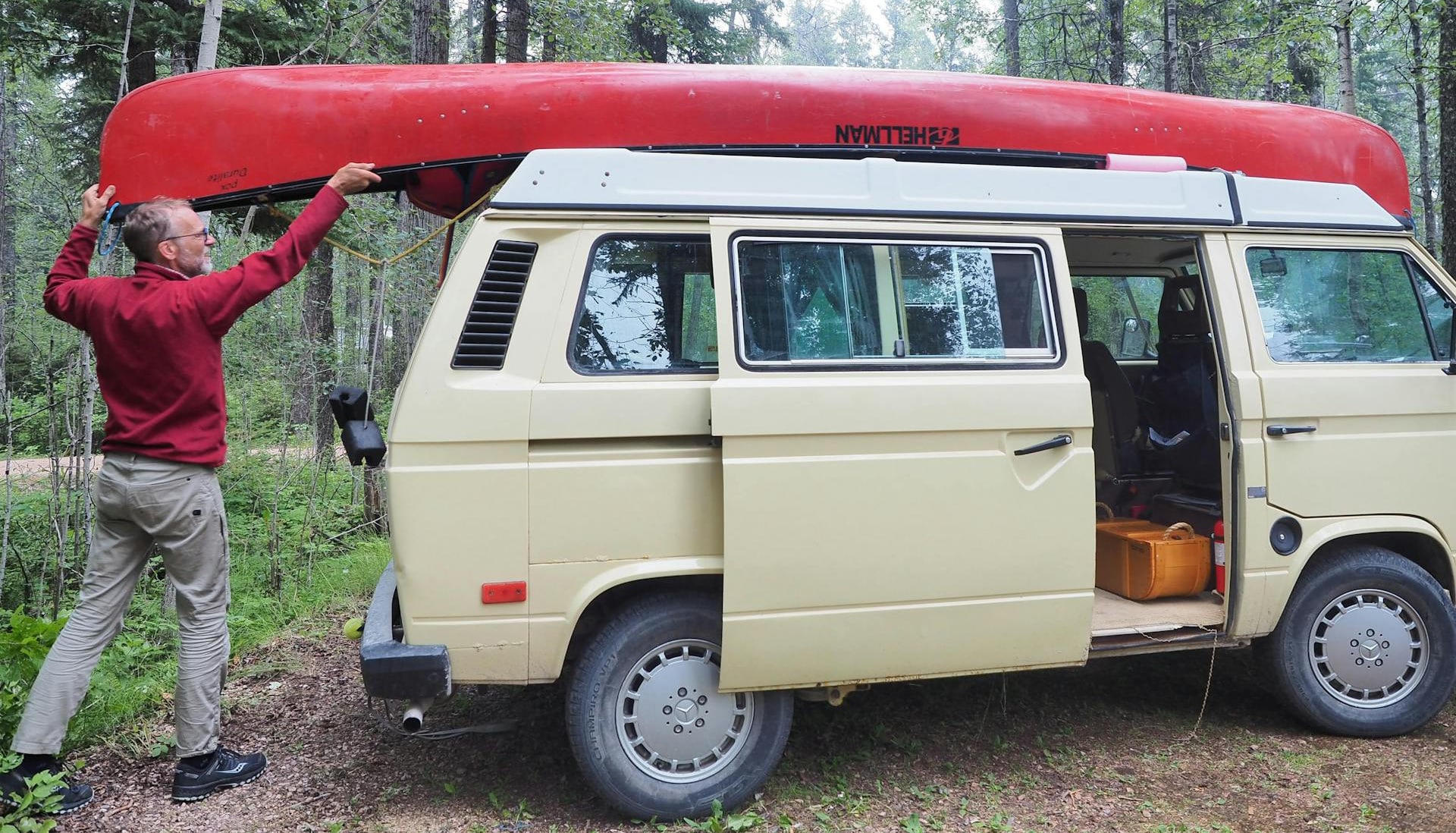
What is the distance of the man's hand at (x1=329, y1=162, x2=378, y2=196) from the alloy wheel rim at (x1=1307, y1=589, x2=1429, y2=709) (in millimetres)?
4567

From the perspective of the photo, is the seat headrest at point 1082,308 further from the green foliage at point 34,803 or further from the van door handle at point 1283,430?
the green foliage at point 34,803

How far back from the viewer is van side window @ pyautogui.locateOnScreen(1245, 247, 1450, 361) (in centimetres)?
429

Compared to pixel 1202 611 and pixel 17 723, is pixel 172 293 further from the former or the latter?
pixel 1202 611

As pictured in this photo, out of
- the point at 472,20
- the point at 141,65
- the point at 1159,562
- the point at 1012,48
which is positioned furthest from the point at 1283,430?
the point at 472,20

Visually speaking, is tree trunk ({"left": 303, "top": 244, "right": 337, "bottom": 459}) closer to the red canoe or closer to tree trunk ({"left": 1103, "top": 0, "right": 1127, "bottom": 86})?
the red canoe

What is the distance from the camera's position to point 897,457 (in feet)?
11.9

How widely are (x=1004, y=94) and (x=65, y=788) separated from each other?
16.2 feet

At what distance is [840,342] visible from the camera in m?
3.70

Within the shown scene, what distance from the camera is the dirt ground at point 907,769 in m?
3.61

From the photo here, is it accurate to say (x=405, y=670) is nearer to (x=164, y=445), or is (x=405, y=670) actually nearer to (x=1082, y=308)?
(x=164, y=445)

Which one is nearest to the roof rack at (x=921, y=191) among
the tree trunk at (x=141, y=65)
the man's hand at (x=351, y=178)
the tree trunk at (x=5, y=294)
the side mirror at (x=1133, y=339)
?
the man's hand at (x=351, y=178)

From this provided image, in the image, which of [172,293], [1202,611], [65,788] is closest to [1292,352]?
[1202,611]

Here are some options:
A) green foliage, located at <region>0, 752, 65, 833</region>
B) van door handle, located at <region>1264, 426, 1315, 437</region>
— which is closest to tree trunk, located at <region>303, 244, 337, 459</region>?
green foliage, located at <region>0, 752, 65, 833</region>

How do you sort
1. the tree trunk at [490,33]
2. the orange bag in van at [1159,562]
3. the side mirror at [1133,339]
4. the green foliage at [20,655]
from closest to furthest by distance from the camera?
the green foliage at [20,655] → the orange bag in van at [1159,562] → the side mirror at [1133,339] → the tree trunk at [490,33]
